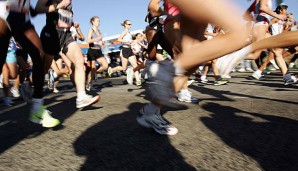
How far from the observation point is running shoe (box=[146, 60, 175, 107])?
1.89m

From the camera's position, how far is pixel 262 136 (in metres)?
2.19

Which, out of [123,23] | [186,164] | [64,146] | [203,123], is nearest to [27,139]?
[64,146]

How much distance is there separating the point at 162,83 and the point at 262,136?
0.97m

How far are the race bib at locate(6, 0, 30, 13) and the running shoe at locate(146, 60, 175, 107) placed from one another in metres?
1.38

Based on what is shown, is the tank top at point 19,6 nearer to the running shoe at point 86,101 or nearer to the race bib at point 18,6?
the race bib at point 18,6

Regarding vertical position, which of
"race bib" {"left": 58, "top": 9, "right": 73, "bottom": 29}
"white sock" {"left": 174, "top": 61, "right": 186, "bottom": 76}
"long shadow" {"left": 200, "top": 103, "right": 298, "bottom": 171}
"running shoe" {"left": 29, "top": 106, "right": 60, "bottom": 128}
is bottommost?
"long shadow" {"left": 200, "top": 103, "right": 298, "bottom": 171}

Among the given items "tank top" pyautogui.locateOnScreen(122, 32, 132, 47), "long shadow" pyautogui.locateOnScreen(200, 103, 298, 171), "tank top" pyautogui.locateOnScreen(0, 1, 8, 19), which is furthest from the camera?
"tank top" pyautogui.locateOnScreen(122, 32, 132, 47)

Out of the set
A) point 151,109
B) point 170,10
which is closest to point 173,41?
point 170,10

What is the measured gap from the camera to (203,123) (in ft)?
9.06

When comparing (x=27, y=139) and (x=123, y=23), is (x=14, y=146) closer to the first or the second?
(x=27, y=139)

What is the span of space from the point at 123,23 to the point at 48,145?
8.13m

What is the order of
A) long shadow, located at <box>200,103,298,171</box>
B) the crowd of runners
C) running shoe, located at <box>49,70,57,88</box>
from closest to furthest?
long shadow, located at <box>200,103,298,171</box> → the crowd of runners → running shoe, located at <box>49,70,57,88</box>

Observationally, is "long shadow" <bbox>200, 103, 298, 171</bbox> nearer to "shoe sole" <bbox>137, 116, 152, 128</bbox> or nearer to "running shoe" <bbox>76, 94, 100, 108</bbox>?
"shoe sole" <bbox>137, 116, 152, 128</bbox>

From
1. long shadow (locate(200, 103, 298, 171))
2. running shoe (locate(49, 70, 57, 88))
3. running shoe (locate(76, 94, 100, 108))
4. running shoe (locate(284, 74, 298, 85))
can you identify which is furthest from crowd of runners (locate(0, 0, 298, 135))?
running shoe (locate(49, 70, 57, 88))
